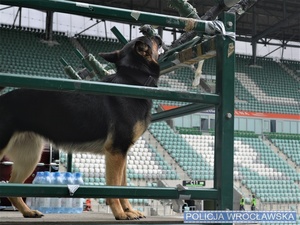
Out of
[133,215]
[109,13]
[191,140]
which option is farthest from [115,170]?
[191,140]

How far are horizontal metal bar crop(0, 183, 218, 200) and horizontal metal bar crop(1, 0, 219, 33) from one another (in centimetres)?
71

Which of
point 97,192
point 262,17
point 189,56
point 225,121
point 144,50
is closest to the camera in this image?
point 97,192

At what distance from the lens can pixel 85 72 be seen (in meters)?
4.68

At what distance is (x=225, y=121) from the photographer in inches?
87.8

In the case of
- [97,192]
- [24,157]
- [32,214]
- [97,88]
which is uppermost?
[97,88]

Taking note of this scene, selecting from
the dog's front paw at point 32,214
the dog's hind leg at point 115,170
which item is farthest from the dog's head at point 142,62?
the dog's front paw at point 32,214

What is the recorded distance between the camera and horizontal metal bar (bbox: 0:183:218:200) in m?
1.82

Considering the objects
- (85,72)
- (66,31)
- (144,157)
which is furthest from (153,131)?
(85,72)

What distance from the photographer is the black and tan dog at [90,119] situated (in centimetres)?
269

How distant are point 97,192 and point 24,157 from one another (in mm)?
1409

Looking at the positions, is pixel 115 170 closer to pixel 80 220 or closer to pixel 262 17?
pixel 80 220

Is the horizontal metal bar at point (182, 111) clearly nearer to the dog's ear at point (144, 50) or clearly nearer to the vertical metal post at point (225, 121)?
the vertical metal post at point (225, 121)

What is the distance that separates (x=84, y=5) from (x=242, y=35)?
31.2m

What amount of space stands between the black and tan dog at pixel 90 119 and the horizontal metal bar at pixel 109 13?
2.01 feet
